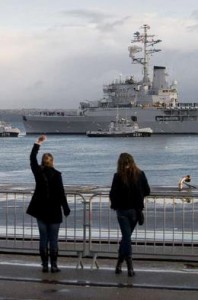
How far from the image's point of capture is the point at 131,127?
14250cm

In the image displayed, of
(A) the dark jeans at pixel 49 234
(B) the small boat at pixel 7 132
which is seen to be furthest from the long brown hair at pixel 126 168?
(B) the small boat at pixel 7 132

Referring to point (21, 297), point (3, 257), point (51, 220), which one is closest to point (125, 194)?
point (51, 220)

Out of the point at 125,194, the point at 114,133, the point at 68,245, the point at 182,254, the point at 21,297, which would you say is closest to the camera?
the point at 21,297

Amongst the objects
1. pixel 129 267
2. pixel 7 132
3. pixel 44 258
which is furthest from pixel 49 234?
pixel 7 132

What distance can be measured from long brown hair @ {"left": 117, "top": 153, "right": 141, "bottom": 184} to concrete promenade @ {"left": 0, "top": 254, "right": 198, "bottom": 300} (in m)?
1.36

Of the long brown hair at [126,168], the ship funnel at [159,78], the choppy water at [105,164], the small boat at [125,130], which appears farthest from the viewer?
the ship funnel at [159,78]

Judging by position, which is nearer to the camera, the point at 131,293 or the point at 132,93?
the point at 131,293

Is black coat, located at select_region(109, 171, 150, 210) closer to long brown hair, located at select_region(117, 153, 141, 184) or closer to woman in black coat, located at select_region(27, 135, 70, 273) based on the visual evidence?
long brown hair, located at select_region(117, 153, 141, 184)

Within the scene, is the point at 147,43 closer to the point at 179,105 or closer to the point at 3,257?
the point at 179,105

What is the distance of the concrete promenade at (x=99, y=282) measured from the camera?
8852 millimetres

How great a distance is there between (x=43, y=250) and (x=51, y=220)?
48 cm

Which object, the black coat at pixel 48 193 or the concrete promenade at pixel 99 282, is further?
the black coat at pixel 48 193

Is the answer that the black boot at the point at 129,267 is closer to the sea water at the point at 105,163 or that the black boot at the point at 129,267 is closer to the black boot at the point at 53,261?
the black boot at the point at 53,261

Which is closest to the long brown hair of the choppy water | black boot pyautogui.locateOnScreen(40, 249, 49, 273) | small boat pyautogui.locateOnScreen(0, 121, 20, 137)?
black boot pyautogui.locateOnScreen(40, 249, 49, 273)
